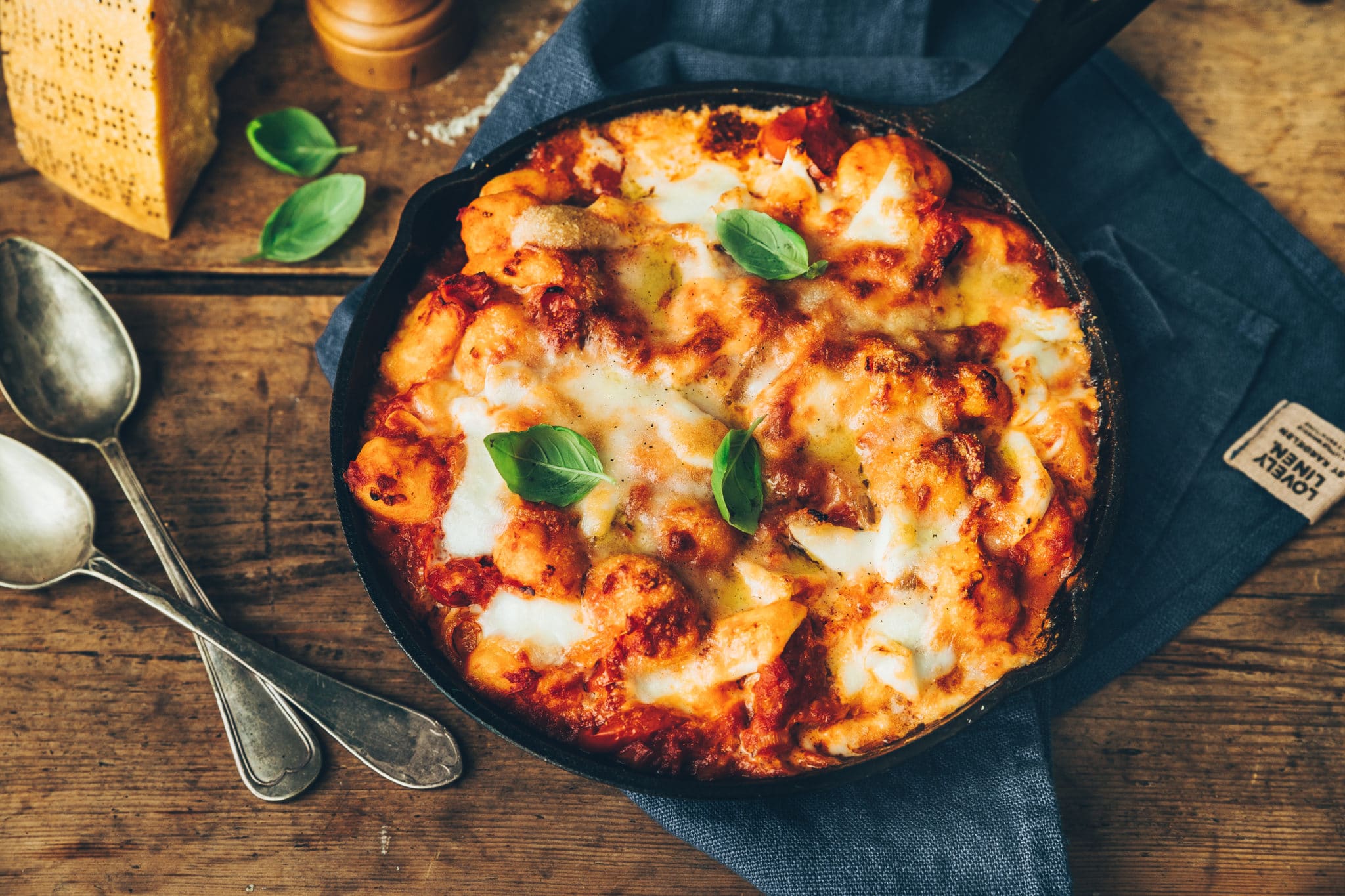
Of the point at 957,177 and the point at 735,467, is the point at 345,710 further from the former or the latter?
the point at 957,177

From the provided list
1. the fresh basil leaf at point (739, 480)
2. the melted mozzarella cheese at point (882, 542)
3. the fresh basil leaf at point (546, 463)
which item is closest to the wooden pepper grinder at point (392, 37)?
the fresh basil leaf at point (546, 463)

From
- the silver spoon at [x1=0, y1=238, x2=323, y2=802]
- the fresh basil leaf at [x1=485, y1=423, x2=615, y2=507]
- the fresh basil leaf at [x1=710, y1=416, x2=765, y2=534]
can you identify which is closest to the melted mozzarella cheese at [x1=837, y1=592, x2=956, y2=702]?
the fresh basil leaf at [x1=710, y1=416, x2=765, y2=534]

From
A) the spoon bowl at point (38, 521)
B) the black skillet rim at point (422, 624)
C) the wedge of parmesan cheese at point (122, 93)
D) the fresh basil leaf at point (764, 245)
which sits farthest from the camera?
the wedge of parmesan cheese at point (122, 93)

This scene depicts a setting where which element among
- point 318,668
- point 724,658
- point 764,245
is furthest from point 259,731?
point 764,245

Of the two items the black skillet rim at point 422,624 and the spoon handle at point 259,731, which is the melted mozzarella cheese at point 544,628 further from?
the spoon handle at point 259,731

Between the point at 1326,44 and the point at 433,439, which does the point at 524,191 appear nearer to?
the point at 433,439
